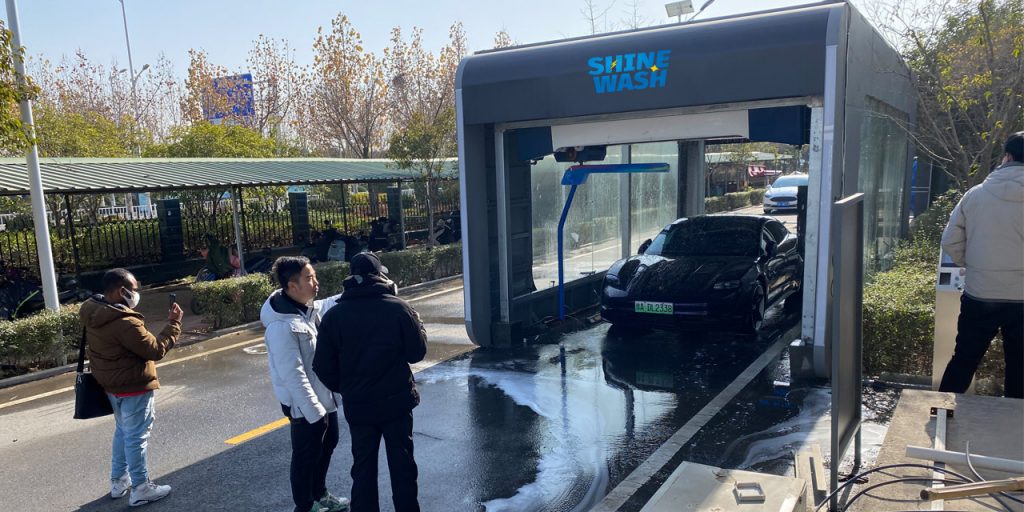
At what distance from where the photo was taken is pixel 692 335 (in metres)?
8.70

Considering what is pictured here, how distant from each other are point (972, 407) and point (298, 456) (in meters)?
3.75

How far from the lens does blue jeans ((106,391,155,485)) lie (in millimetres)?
4531

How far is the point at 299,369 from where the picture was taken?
392 centimetres

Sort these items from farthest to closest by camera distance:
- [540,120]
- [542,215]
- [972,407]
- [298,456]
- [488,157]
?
[542,215] < [488,157] < [540,120] < [298,456] < [972,407]

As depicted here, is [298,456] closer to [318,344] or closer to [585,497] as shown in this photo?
[318,344]

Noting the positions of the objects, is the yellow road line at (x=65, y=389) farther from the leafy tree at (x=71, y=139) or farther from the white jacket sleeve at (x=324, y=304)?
the leafy tree at (x=71, y=139)

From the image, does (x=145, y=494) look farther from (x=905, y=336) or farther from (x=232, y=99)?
(x=232, y=99)

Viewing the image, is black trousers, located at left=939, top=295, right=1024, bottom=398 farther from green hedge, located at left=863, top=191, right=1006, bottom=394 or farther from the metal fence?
the metal fence

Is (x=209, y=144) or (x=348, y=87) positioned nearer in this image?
(x=209, y=144)

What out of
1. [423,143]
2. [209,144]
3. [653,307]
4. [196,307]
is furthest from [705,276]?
[209,144]

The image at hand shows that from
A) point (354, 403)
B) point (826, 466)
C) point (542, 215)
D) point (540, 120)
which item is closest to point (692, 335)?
point (542, 215)

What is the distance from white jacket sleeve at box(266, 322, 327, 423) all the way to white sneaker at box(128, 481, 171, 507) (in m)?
1.61

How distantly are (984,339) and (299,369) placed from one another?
4.38 metres

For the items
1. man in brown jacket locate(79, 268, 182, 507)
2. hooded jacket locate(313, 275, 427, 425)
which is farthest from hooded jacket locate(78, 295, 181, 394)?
hooded jacket locate(313, 275, 427, 425)
